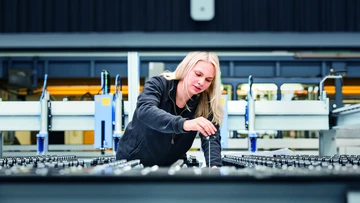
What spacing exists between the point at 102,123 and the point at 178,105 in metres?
1.49

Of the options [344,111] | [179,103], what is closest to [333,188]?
[179,103]

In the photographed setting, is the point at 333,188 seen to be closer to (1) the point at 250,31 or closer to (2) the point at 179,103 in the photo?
(1) the point at 250,31

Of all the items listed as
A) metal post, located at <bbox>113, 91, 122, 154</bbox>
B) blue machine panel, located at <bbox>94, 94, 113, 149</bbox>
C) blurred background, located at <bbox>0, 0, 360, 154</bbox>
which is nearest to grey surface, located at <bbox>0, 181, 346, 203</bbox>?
blurred background, located at <bbox>0, 0, 360, 154</bbox>

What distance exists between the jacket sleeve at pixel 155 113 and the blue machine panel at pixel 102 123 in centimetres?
151

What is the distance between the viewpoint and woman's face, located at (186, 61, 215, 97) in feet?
6.75

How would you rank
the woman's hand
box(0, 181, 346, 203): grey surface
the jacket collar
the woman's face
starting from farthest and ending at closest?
the jacket collar < the woman's face < the woman's hand < box(0, 181, 346, 203): grey surface

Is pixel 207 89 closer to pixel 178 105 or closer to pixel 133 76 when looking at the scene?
pixel 178 105

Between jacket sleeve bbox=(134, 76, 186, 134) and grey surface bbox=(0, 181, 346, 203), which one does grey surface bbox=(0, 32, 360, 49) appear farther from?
jacket sleeve bbox=(134, 76, 186, 134)

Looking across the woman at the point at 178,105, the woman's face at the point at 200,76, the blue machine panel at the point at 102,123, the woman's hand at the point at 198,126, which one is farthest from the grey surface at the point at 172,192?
the blue machine panel at the point at 102,123

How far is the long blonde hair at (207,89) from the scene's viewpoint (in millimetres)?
2113

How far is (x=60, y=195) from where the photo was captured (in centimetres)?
68

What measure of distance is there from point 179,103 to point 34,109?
1750 mm

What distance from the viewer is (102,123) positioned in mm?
3578
